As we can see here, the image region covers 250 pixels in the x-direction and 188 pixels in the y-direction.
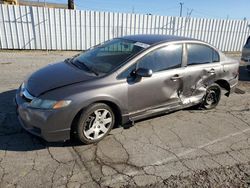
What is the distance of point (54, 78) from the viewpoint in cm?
354

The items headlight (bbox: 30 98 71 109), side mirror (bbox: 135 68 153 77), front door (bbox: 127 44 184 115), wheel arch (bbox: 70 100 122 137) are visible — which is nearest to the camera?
headlight (bbox: 30 98 71 109)

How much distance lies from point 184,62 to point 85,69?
185cm

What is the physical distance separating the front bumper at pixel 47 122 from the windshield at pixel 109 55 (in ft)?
3.16

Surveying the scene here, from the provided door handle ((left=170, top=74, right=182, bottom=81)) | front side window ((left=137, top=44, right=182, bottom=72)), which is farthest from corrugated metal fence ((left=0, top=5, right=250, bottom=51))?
door handle ((left=170, top=74, right=182, bottom=81))

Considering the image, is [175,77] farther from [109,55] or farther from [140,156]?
[140,156]

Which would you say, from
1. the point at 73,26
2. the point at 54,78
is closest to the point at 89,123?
the point at 54,78

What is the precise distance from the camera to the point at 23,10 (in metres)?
11.2

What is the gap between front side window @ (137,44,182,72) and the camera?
12.5 ft

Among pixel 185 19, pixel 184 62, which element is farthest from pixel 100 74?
pixel 185 19

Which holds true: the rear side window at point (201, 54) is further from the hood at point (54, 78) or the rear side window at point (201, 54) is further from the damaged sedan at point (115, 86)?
the hood at point (54, 78)

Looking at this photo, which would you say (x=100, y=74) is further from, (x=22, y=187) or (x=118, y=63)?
(x=22, y=187)

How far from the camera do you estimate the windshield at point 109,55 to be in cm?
374

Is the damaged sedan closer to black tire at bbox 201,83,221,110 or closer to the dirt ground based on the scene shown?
black tire at bbox 201,83,221,110

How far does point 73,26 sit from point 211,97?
936cm
